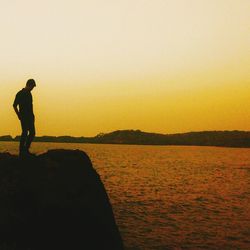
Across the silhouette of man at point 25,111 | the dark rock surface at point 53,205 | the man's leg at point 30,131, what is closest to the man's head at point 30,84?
the silhouette of man at point 25,111

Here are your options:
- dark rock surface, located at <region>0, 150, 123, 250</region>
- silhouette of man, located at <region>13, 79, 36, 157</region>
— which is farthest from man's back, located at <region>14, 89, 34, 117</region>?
dark rock surface, located at <region>0, 150, 123, 250</region>

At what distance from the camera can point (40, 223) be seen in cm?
1101

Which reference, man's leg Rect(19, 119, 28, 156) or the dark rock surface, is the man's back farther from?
the dark rock surface

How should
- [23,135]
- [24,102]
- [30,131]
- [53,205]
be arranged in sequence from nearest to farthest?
[53,205], [24,102], [23,135], [30,131]

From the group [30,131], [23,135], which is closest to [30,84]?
[30,131]

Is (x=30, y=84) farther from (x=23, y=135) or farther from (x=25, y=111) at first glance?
(x=23, y=135)

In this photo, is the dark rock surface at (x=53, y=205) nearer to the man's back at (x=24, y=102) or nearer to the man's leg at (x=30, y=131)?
the man's leg at (x=30, y=131)

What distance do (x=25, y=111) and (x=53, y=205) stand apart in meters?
3.30

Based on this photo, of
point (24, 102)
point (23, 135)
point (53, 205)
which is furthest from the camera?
point (23, 135)

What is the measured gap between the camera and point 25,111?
12.7 m

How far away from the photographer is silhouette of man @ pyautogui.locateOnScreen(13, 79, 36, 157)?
12.6m

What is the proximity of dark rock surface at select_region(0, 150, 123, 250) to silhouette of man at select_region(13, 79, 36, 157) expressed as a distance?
60cm

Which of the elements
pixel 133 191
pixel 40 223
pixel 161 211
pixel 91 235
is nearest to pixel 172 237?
pixel 161 211

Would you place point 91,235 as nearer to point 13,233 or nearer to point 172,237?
point 13,233
